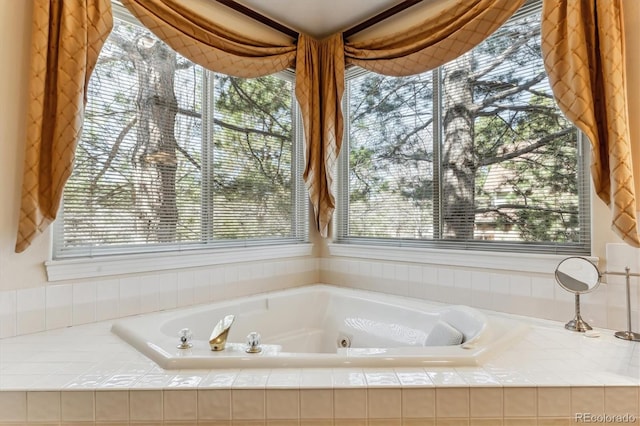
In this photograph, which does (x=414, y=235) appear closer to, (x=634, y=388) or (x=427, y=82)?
(x=427, y=82)

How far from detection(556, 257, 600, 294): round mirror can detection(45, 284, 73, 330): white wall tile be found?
2260 mm

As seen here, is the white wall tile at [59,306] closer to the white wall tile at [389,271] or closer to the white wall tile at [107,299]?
the white wall tile at [107,299]

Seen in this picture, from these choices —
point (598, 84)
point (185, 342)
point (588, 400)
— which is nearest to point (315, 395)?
point (185, 342)

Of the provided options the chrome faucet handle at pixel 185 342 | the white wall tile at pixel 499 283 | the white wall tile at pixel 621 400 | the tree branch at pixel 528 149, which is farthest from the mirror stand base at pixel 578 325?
the chrome faucet handle at pixel 185 342

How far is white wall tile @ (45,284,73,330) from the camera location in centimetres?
160

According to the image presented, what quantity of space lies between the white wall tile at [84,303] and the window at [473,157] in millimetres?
1655

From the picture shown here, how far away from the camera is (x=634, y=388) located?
3.40 ft

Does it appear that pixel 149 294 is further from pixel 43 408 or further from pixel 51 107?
pixel 51 107

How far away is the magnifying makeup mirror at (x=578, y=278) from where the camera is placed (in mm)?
1497

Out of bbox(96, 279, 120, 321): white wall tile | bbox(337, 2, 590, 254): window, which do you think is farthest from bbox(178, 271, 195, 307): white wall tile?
bbox(337, 2, 590, 254): window

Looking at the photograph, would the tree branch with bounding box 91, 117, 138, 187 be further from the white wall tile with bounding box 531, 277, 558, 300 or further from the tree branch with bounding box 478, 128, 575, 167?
the white wall tile with bounding box 531, 277, 558, 300

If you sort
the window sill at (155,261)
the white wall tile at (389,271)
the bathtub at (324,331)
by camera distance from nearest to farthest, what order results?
the bathtub at (324,331), the window sill at (155,261), the white wall tile at (389,271)

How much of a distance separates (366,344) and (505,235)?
1000 mm

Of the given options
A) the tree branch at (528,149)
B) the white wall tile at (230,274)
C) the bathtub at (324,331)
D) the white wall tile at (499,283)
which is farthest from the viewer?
the white wall tile at (230,274)
